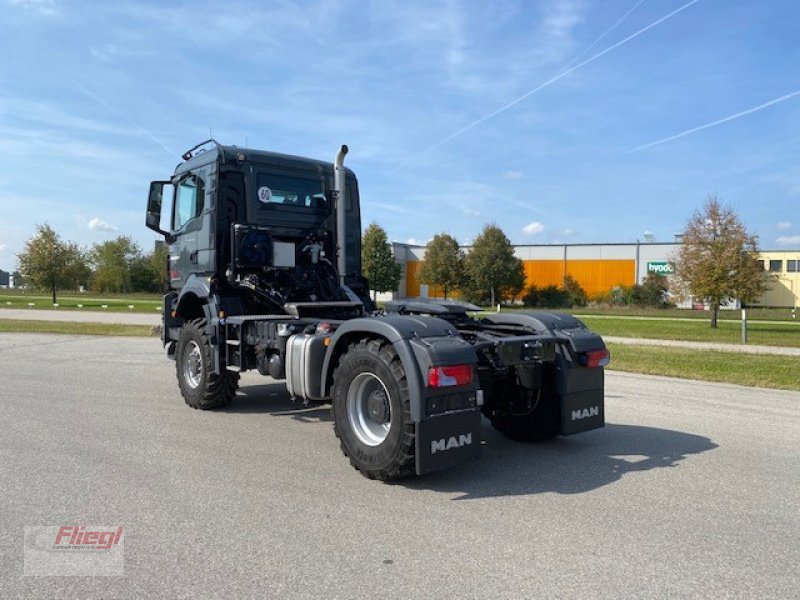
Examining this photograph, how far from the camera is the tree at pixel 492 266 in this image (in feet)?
186

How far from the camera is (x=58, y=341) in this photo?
57.8 feet

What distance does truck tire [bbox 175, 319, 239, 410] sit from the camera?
793cm

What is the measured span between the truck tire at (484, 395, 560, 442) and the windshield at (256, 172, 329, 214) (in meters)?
3.69

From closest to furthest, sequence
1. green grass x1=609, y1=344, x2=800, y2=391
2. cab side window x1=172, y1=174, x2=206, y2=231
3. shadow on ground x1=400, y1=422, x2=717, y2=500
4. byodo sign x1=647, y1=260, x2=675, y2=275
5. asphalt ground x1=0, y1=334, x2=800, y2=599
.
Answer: asphalt ground x1=0, y1=334, x2=800, y2=599 → shadow on ground x1=400, y1=422, x2=717, y2=500 → cab side window x1=172, y1=174, x2=206, y2=231 → green grass x1=609, y1=344, x2=800, y2=391 → byodo sign x1=647, y1=260, x2=675, y2=275

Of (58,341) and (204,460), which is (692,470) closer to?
(204,460)

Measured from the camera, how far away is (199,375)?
8.19 m

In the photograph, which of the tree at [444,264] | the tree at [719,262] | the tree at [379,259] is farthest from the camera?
the tree at [444,264]

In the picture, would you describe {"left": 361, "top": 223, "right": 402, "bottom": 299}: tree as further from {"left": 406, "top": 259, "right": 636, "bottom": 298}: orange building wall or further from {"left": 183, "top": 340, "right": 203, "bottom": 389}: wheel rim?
{"left": 183, "top": 340, "right": 203, "bottom": 389}: wheel rim

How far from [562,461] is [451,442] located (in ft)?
4.88

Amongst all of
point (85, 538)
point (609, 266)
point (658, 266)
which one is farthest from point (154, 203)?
point (609, 266)

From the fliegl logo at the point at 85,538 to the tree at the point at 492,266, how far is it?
2107 inches

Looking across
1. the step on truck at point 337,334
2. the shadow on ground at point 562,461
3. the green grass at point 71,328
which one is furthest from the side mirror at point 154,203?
the green grass at point 71,328

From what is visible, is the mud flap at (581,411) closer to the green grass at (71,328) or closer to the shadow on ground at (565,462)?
the shadow on ground at (565,462)

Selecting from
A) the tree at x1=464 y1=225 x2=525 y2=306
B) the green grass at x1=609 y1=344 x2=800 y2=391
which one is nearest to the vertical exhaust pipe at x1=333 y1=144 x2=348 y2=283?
the green grass at x1=609 y1=344 x2=800 y2=391
